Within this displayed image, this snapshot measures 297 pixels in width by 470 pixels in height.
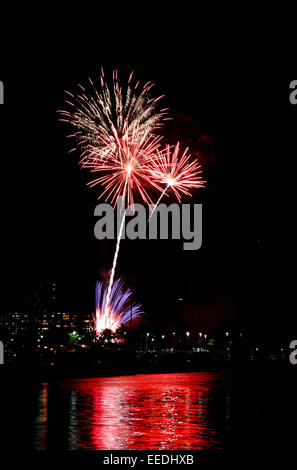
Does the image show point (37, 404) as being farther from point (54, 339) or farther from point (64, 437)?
point (54, 339)

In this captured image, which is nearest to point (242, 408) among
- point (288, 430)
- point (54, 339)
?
point (288, 430)

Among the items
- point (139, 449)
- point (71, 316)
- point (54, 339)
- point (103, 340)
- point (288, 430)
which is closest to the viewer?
point (139, 449)

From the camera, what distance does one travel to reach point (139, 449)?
13.2 m

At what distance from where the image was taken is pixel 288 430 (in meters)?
16.5

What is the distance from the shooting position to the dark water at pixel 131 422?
14.2m

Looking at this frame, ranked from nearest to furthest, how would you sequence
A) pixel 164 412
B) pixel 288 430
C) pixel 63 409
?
pixel 288 430 < pixel 164 412 < pixel 63 409

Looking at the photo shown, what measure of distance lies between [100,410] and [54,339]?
321 ft

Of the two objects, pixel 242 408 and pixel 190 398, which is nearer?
pixel 242 408

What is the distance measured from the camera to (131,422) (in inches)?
706

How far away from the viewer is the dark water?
14.2 metres

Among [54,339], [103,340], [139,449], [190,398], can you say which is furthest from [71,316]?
[139,449]

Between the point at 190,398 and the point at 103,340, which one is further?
the point at 103,340

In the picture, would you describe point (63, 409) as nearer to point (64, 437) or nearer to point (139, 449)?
point (64, 437)
